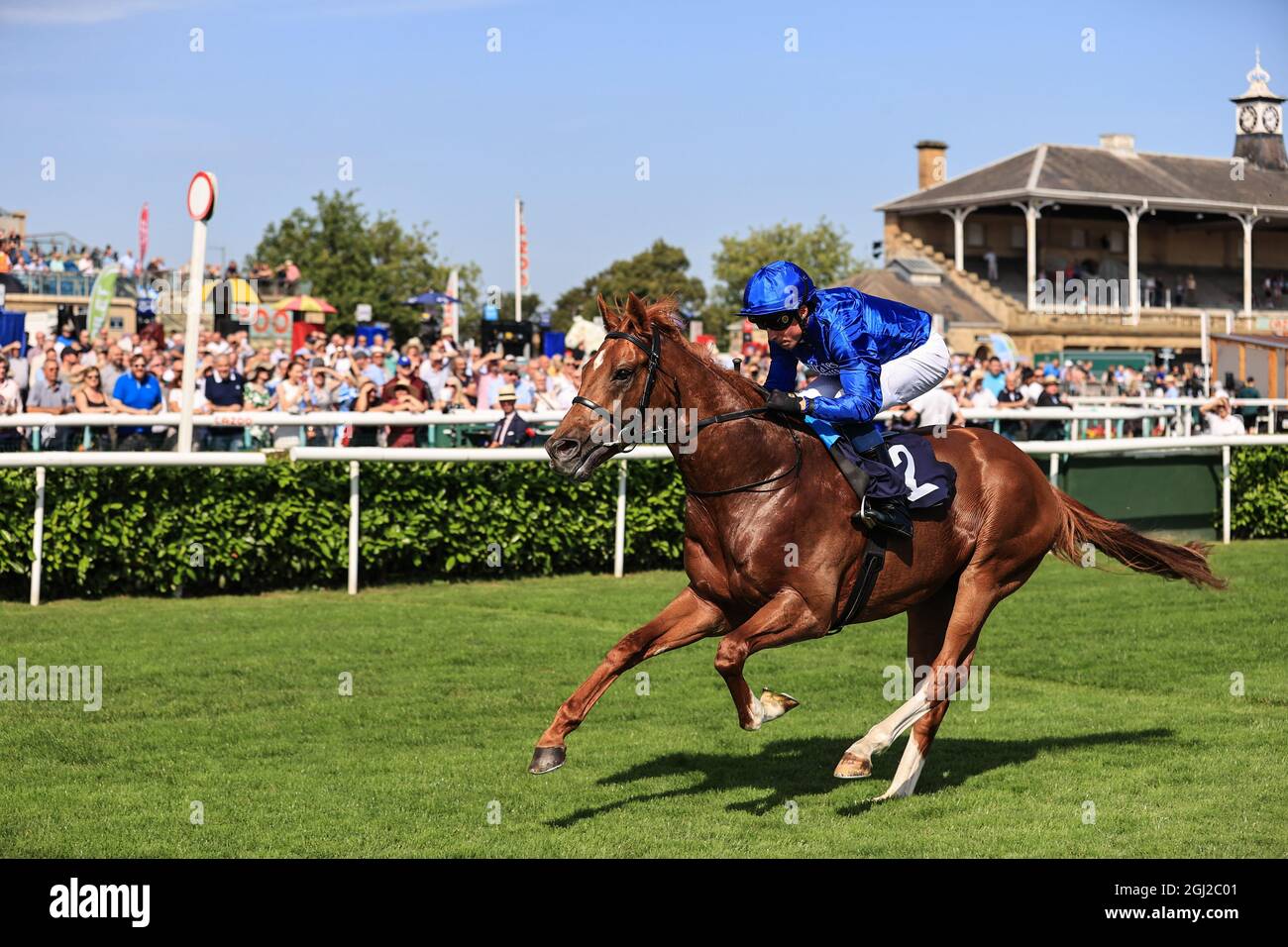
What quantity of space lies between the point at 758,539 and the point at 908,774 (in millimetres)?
1099

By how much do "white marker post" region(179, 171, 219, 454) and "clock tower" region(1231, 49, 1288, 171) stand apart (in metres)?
52.9

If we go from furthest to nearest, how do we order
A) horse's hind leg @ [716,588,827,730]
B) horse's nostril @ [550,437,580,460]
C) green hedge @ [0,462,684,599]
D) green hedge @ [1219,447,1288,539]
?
green hedge @ [1219,447,1288,539] → green hedge @ [0,462,684,599] → horse's hind leg @ [716,588,827,730] → horse's nostril @ [550,437,580,460]

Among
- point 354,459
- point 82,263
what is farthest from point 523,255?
point 354,459

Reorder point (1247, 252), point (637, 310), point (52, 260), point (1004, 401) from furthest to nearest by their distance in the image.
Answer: point (1247, 252) → point (52, 260) → point (1004, 401) → point (637, 310)

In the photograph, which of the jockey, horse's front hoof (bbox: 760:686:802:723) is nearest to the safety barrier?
the jockey

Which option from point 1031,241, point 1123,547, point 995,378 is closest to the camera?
point 1123,547

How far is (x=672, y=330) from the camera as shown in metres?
5.16

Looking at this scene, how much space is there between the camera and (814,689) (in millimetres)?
7449

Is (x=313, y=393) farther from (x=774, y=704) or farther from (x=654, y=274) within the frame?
(x=654, y=274)

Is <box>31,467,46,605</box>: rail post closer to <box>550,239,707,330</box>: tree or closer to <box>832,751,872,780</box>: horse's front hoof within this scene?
<box>832,751,872,780</box>: horse's front hoof

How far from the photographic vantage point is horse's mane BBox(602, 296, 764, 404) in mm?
5031

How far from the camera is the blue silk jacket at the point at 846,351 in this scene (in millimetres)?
5246

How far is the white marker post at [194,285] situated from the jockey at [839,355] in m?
5.79

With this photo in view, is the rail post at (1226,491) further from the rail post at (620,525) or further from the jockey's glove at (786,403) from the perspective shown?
the jockey's glove at (786,403)
